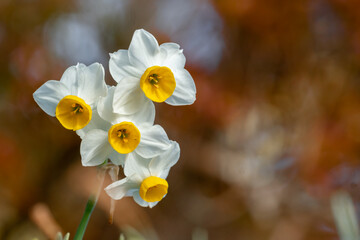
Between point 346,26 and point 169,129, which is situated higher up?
point 346,26

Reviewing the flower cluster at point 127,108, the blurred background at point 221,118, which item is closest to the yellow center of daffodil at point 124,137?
the flower cluster at point 127,108

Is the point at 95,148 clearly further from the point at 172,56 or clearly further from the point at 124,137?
the point at 172,56

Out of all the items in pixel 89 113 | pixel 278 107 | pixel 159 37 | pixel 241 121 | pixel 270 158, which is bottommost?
pixel 89 113

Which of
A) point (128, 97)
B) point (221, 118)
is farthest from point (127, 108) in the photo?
point (221, 118)

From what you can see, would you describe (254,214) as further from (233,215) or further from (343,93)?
(343,93)

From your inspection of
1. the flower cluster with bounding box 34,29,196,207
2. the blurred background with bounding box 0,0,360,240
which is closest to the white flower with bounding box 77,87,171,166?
the flower cluster with bounding box 34,29,196,207

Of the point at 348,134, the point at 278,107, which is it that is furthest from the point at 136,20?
the point at 348,134
